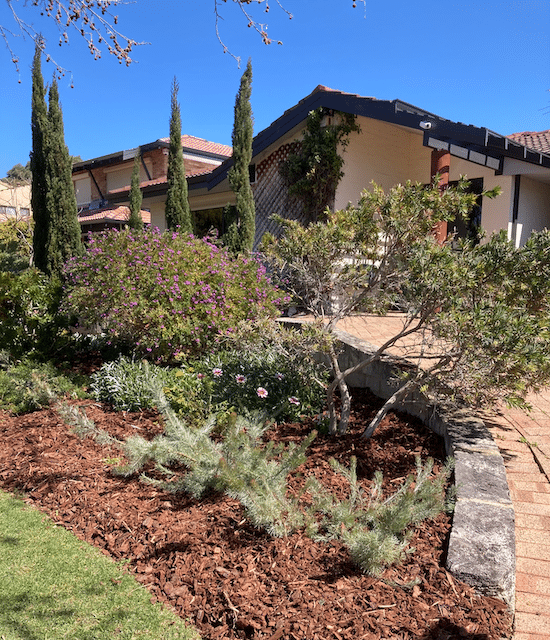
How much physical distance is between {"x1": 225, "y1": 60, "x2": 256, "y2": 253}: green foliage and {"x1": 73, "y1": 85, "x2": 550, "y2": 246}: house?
407 mm

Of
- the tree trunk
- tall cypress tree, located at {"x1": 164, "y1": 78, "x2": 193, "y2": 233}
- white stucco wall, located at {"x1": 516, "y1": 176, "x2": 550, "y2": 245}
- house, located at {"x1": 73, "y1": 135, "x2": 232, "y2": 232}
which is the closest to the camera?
the tree trunk

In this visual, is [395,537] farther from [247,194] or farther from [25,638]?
[247,194]

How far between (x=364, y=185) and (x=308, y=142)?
159 cm

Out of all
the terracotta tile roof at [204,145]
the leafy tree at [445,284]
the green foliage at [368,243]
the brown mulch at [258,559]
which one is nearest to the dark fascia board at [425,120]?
the green foliage at [368,243]

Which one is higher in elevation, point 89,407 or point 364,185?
point 364,185

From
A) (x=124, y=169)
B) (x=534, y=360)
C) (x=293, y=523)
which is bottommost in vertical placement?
(x=293, y=523)

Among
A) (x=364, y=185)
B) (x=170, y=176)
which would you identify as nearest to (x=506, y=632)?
(x=364, y=185)

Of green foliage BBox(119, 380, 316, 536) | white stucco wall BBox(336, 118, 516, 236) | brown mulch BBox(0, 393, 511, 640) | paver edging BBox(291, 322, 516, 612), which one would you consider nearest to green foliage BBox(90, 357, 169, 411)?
brown mulch BBox(0, 393, 511, 640)

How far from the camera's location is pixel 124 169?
2206 cm

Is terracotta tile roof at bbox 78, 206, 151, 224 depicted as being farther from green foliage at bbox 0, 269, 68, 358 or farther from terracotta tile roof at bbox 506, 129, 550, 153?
green foliage at bbox 0, 269, 68, 358

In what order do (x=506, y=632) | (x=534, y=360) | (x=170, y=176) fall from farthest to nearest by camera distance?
(x=170, y=176) < (x=534, y=360) < (x=506, y=632)

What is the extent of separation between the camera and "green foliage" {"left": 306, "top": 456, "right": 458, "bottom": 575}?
97.7 inches

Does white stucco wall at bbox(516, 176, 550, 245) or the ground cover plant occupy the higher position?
white stucco wall at bbox(516, 176, 550, 245)

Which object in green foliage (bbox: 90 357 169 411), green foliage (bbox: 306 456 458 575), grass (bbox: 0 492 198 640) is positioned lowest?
grass (bbox: 0 492 198 640)
